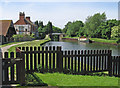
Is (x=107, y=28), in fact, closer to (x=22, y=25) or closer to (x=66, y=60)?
(x=22, y=25)

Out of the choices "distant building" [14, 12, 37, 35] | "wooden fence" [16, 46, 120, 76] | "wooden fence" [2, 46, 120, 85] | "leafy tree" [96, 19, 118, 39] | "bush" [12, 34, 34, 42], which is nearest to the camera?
"wooden fence" [2, 46, 120, 85]

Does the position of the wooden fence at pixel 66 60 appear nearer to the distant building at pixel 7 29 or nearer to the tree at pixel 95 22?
the distant building at pixel 7 29

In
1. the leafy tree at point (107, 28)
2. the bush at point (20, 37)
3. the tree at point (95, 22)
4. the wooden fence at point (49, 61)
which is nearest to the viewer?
the wooden fence at point (49, 61)

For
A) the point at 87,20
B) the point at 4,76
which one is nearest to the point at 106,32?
the point at 87,20

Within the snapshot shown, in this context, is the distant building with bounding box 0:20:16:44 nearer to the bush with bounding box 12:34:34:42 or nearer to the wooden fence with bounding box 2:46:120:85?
the bush with bounding box 12:34:34:42

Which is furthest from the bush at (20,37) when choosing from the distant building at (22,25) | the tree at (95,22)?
the tree at (95,22)

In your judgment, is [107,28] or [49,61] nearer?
[49,61]

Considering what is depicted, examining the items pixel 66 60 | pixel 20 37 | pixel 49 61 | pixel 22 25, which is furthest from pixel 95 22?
pixel 49 61

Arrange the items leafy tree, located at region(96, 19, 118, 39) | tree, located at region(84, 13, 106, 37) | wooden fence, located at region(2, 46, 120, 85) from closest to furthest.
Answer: wooden fence, located at region(2, 46, 120, 85) < leafy tree, located at region(96, 19, 118, 39) < tree, located at region(84, 13, 106, 37)

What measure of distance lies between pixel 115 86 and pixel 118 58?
2251 mm

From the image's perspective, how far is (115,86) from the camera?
5.12 metres

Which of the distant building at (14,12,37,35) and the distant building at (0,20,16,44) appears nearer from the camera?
the distant building at (0,20,16,44)

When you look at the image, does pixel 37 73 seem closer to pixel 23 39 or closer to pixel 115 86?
pixel 115 86

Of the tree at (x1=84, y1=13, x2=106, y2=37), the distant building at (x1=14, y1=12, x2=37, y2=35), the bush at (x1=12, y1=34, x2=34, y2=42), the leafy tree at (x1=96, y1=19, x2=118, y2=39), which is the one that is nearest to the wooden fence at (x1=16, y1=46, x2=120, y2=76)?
the bush at (x1=12, y1=34, x2=34, y2=42)
